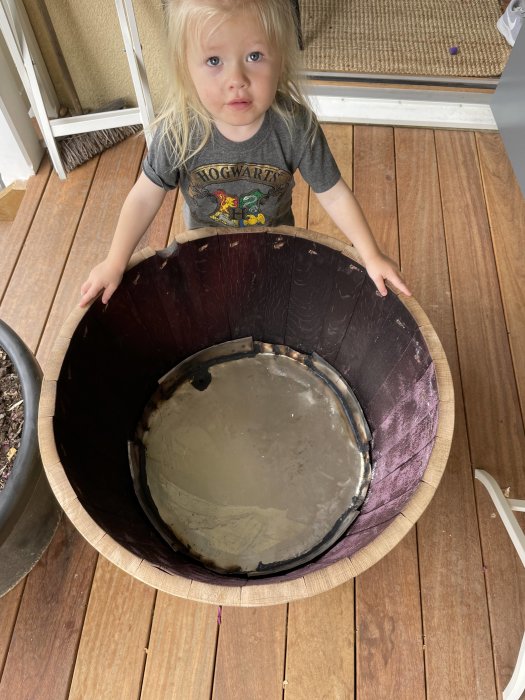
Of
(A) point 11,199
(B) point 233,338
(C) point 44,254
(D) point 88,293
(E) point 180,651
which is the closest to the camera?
(D) point 88,293

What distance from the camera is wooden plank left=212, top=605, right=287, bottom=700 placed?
3.13 ft

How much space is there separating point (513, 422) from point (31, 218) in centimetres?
138

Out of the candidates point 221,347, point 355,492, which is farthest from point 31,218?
point 355,492

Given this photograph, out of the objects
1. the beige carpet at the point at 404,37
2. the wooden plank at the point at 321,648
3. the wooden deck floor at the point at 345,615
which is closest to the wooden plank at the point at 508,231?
the wooden deck floor at the point at 345,615

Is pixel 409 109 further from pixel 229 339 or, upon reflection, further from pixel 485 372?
pixel 229 339

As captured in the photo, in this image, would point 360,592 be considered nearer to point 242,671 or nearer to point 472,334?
point 242,671

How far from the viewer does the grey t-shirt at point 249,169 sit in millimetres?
910

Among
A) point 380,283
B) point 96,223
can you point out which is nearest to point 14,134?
point 96,223

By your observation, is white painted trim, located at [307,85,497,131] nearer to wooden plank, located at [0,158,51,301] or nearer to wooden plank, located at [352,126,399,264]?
wooden plank, located at [352,126,399,264]

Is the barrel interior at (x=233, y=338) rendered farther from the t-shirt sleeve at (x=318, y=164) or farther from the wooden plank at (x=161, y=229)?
the wooden plank at (x=161, y=229)

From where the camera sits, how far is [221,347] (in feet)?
3.71

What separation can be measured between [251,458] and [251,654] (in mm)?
358

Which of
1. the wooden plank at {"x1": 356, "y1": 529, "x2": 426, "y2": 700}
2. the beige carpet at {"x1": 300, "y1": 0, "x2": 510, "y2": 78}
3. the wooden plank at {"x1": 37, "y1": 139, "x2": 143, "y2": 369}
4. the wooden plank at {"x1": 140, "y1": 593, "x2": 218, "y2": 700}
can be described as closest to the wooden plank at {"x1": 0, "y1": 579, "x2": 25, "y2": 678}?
the wooden plank at {"x1": 140, "y1": 593, "x2": 218, "y2": 700}

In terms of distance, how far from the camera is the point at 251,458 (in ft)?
3.37
